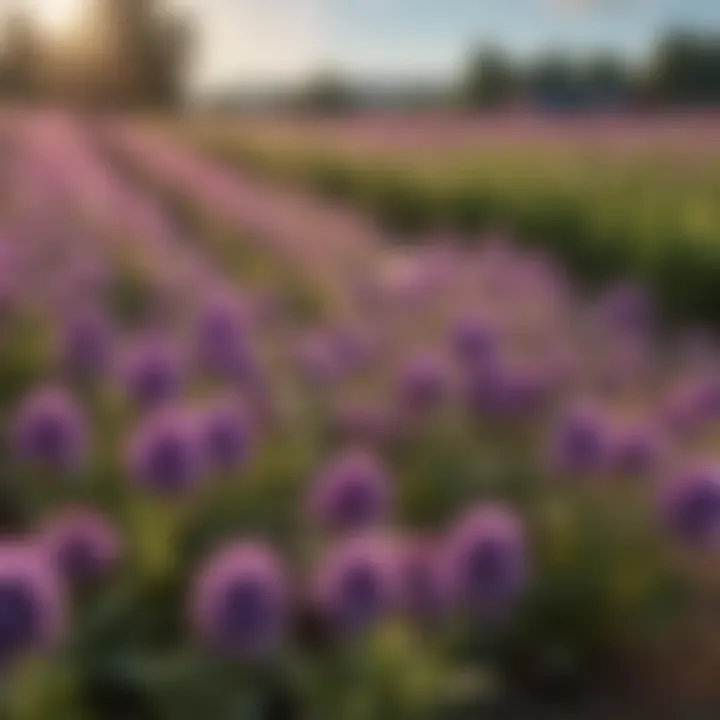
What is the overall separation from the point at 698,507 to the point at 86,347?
26.2 inches

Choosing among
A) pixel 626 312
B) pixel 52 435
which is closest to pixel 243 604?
pixel 52 435

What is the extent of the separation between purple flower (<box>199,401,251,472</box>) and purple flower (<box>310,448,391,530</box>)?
0.31ft

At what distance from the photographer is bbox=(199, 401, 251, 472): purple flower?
1428 mm

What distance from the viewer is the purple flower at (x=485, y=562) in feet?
4.25

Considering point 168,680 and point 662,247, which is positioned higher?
point 168,680

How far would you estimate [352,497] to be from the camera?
135cm

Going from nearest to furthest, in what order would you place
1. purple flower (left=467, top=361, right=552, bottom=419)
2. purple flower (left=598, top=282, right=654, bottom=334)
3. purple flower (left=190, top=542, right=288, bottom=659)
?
purple flower (left=190, top=542, right=288, bottom=659) → purple flower (left=467, top=361, right=552, bottom=419) → purple flower (left=598, top=282, right=654, bottom=334)

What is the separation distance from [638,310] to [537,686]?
32.8 inches

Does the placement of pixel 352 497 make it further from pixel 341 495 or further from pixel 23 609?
pixel 23 609

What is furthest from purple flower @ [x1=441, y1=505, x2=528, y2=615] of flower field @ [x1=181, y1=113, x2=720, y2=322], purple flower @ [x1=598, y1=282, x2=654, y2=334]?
flower field @ [x1=181, y1=113, x2=720, y2=322]

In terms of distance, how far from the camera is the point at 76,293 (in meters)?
2.03

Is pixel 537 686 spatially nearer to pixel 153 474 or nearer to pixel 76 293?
pixel 153 474

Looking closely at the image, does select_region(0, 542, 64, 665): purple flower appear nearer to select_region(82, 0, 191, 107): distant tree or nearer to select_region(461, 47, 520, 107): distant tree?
select_region(461, 47, 520, 107): distant tree

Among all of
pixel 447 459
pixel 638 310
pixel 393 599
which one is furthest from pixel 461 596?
pixel 638 310
